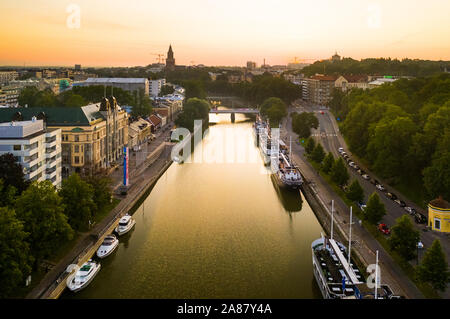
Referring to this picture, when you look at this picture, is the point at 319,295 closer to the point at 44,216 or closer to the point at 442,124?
the point at 44,216

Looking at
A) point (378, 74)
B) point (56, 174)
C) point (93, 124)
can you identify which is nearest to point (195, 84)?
point (378, 74)

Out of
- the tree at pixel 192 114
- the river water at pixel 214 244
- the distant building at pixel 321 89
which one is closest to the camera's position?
the river water at pixel 214 244

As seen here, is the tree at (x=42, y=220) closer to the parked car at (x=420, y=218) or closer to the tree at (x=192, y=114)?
the parked car at (x=420, y=218)

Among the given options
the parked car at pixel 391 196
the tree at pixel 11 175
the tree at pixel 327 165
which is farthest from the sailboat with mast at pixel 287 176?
the tree at pixel 11 175

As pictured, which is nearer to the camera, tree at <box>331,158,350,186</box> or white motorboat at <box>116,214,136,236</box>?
white motorboat at <box>116,214,136,236</box>

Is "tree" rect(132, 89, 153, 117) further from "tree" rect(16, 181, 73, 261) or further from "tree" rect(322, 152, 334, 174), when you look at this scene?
"tree" rect(16, 181, 73, 261)

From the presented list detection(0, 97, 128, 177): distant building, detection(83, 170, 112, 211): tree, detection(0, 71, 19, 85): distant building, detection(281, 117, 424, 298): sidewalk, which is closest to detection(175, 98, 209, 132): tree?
detection(0, 97, 128, 177): distant building

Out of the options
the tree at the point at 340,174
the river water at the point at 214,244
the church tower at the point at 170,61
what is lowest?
the river water at the point at 214,244

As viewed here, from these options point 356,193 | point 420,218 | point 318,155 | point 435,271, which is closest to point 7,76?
point 318,155
